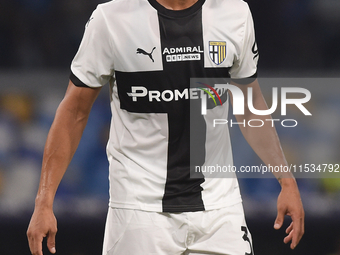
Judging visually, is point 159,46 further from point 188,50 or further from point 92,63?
point 92,63

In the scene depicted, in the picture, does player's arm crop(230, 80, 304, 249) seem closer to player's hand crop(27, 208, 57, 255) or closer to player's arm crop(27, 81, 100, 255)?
player's arm crop(27, 81, 100, 255)

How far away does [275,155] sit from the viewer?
1930mm

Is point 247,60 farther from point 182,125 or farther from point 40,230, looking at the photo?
point 40,230

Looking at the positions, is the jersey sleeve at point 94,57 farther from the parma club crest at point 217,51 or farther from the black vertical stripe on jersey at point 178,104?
the parma club crest at point 217,51

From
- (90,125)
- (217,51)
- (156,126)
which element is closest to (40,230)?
(156,126)

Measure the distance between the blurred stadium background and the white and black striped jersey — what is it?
59.8 inches

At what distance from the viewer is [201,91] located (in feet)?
5.84

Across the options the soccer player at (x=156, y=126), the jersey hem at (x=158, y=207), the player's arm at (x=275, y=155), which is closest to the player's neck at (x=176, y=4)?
the soccer player at (x=156, y=126)

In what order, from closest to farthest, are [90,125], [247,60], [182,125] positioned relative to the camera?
[182,125], [247,60], [90,125]

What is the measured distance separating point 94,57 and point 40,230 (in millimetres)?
643

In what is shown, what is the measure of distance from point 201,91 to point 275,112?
1.83 meters

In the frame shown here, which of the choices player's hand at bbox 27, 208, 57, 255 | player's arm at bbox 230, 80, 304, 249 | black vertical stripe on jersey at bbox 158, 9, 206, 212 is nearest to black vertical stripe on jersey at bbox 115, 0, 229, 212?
black vertical stripe on jersey at bbox 158, 9, 206, 212

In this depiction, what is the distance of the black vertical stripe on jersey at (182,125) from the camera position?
175cm

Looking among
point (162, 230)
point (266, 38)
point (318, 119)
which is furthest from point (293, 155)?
point (162, 230)
